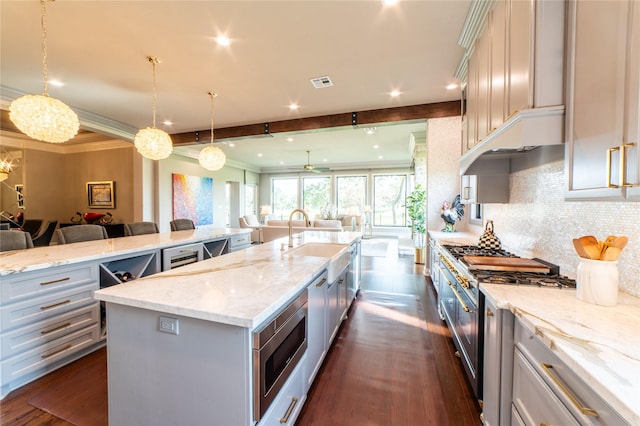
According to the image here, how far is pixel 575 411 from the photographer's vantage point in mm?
750

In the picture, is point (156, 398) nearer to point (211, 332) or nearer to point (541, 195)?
point (211, 332)

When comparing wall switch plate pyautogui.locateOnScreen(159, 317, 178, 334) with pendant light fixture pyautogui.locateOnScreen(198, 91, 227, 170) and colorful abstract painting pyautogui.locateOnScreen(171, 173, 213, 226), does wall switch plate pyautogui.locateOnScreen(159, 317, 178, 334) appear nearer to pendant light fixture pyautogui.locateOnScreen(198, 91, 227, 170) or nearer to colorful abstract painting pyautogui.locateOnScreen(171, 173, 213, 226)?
pendant light fixture pyautogui.locateOnScreen(198, 91, 227, 170)

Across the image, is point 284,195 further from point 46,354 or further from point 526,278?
point 526,278

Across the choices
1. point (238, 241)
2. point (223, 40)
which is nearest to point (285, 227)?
point (238, 241)

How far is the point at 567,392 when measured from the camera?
78 cm

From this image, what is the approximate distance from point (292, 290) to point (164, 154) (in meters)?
3.01

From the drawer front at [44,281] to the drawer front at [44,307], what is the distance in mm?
42

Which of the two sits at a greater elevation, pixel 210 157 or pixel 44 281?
pixel 210 157

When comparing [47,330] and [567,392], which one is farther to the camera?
[47,330]

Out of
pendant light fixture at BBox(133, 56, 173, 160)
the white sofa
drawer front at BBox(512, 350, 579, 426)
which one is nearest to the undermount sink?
drawer front at BBox(512, 350, 579, 426)

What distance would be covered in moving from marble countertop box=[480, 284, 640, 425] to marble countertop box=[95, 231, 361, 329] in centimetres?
99

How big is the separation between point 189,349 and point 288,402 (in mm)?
637

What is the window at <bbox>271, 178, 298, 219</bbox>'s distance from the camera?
37.5 ft

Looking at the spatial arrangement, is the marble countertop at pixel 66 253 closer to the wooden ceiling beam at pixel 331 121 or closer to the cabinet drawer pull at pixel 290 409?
the cabinet drawer pull at pixel 290 409
